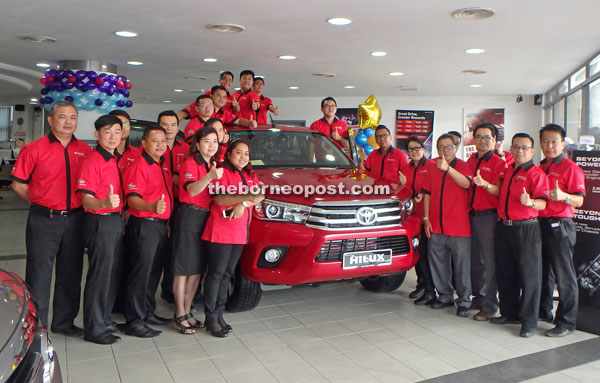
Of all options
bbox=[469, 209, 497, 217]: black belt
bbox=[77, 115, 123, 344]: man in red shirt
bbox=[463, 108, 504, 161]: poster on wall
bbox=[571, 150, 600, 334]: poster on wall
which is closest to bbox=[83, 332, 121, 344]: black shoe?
bbox=[77, 115, 123, 344]: man in red shirt

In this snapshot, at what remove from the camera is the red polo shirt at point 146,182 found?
3.54m

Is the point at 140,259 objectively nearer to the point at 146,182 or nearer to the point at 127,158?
the point at 146,182

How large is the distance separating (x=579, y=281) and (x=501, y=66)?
572 centimetres

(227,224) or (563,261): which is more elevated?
(227,224)

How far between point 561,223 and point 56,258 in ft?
11.8

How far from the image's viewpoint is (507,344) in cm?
372

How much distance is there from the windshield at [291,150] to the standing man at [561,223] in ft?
5.50

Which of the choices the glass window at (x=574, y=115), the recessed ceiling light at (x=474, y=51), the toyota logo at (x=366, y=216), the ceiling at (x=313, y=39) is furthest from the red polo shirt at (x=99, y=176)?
the glass window at (x=574, y=115)

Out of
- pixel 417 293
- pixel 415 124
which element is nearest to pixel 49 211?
pixel 417 293

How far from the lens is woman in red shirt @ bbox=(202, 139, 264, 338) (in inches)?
140

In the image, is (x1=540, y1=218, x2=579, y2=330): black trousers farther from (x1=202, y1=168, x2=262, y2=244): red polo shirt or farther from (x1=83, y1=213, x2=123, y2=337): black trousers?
(x1=83, y1=213, x2=123, y2=337): black trousers

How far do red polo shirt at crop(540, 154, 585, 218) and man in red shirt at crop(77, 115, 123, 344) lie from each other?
3051 mm

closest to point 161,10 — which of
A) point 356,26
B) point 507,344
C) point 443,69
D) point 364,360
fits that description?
point 356,26

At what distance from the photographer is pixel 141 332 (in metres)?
3.75
